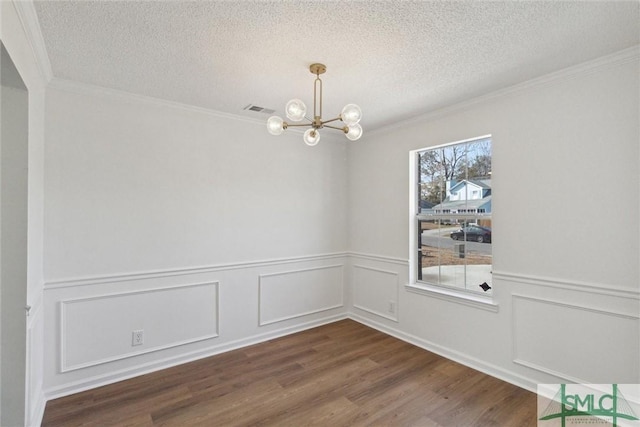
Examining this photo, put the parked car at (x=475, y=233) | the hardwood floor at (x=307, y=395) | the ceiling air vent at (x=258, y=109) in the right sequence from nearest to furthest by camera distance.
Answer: the hardwood floor at (x=307, y=395)
the parked car at (x=475, y=233)
the ceiling air vent at (x=258, y=109)

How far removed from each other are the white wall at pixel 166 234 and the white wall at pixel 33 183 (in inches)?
8.0

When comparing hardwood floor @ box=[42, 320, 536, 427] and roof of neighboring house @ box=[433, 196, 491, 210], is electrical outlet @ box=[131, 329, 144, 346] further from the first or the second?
roof of neighboring house @ box=[433, 196, 491, 210]

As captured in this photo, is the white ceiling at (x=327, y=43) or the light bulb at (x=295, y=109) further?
the light bulb at (x=295, y=109)

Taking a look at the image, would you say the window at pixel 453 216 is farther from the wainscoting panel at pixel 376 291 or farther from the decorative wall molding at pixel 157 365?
the decorative wall molding at pixel 157 365

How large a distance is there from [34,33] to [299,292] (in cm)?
328

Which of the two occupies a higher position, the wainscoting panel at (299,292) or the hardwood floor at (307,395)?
the wainscoting panel at (299,292)

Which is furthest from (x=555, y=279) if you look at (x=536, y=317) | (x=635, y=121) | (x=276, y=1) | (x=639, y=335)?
(x=276, y=1)

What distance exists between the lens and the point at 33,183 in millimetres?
2062

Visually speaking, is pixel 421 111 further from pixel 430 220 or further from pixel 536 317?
pixel 536 317

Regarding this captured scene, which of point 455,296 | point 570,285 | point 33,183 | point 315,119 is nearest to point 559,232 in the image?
point 570,285

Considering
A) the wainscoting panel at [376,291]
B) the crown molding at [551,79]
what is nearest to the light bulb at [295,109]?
the crown molding at [551,79]

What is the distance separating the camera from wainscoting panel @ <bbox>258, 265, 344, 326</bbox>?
146 inches

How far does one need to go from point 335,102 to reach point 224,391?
2780 mm

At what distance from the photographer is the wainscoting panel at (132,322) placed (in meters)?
2.62
